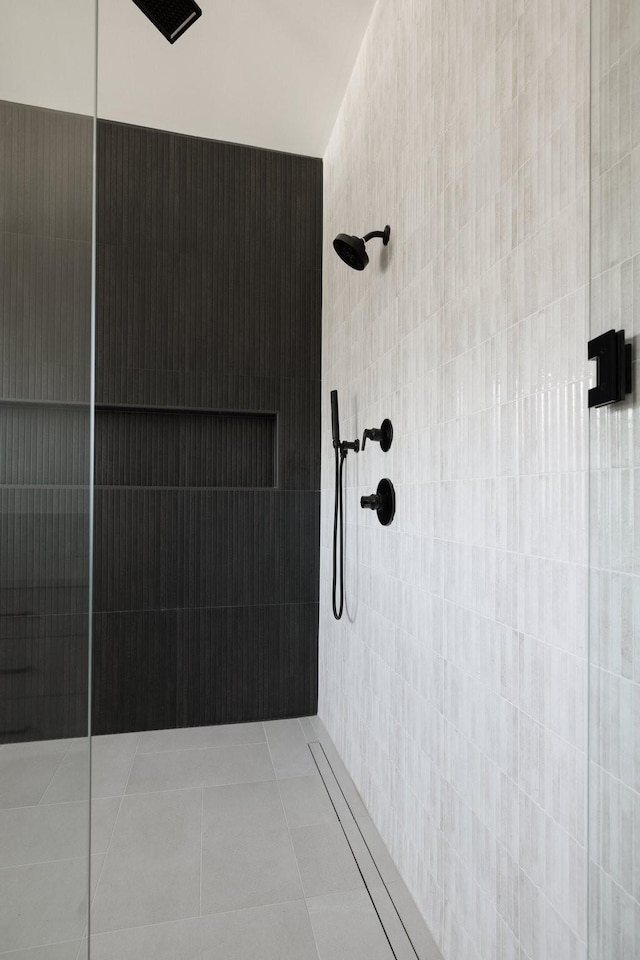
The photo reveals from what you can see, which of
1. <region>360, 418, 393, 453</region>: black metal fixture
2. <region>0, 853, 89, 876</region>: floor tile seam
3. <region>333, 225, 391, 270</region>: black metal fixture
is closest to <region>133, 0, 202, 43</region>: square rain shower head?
<region>333, 225, 391, 270</region>: black metal fixture

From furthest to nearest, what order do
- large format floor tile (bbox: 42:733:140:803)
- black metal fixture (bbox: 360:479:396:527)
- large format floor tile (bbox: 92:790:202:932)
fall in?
black metal fixture (bbox: 360:479:396:527) < large format floor tile (bbox: 92:790:202:932) < large format floor tile (bbox: 42:733:140:803)

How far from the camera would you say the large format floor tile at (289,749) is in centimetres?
219

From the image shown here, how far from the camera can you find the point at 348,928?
140 cm

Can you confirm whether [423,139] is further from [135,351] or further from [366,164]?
[135,351]

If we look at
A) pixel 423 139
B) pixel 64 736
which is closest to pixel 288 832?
pixel 64 736

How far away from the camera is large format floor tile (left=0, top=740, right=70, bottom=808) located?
1.92ft

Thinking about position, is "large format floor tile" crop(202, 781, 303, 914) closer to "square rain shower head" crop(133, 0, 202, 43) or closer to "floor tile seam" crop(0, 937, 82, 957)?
"floor tile seam" crop(0, 937, 82, 957)

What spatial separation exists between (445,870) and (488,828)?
281 mm

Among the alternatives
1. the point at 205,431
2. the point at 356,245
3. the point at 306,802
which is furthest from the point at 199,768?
the point at 356,245

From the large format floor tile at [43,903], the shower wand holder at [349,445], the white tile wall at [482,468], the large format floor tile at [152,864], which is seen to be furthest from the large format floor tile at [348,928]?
the shower wand holder at [349,445]

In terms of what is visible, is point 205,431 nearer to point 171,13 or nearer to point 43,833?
point 171,13

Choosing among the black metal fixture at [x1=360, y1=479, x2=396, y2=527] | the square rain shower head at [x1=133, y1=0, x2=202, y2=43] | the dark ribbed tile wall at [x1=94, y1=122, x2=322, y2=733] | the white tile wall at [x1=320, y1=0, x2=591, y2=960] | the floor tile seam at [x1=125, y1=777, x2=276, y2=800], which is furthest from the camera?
the dark ribbed tile wall at [x1=94, y1=122, x2=322, y2=733]

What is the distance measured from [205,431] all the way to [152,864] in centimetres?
173

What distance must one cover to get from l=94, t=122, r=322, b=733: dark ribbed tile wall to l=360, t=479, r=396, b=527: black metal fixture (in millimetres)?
960
